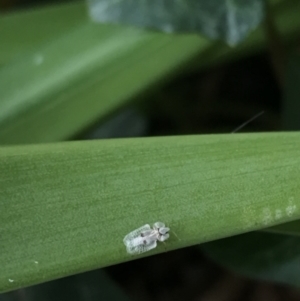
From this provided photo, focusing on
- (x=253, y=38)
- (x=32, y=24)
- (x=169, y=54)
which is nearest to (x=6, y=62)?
(x=32, y=24)

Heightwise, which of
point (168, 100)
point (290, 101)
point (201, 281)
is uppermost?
point (168, 100)

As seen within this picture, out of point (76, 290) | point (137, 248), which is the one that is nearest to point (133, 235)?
point (137, 248)

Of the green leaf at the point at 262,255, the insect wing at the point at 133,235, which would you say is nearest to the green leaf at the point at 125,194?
the insect wing at the point at 133,235

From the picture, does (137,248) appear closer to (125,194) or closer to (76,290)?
(125,194)

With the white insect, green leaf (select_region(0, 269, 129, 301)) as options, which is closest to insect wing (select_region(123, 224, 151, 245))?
the white insect

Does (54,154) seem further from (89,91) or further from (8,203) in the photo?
(89,91)
